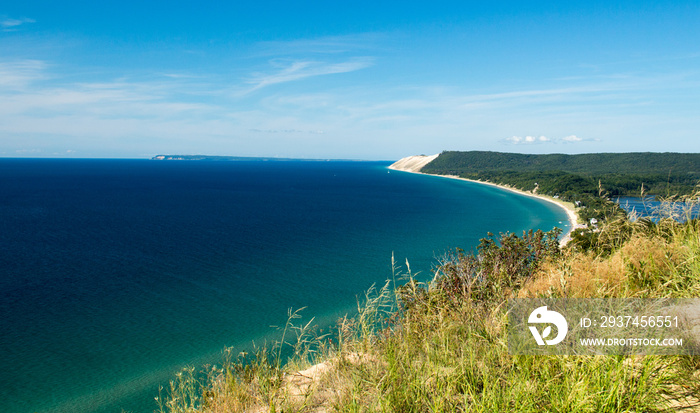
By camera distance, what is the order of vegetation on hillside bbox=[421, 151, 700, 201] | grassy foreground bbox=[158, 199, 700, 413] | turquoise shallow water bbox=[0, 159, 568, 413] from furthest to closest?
vegetation on hillside bbox=[421, 151, 700, 201] → turquoise shallow water bbox=[0, 159, 568, 413] → grassy foreground bbox=[158, 199, 700, 413]

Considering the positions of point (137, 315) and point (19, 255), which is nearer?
point (137, 315)

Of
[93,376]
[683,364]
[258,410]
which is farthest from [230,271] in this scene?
[683,364]

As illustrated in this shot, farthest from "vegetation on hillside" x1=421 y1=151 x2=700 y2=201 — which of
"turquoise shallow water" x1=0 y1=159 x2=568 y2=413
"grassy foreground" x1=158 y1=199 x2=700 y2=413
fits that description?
"grassy foreground" x1=158 y1=199 x2=700 y2=413

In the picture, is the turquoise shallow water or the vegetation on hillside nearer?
the turquoise shallow water

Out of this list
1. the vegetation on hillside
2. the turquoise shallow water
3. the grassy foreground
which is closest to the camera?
the grassy foreground

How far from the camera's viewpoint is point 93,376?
1471cm

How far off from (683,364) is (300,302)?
20.1 m

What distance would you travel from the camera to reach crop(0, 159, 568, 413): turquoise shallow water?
15047 millimetres

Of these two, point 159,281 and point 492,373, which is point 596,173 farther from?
point 492,373

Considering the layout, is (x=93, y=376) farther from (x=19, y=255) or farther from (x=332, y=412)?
(x=19, y=255)

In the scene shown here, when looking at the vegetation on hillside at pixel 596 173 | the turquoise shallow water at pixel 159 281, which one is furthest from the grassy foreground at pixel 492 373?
the vegetation on hillside at pixel 596 173

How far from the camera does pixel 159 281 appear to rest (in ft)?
83.6

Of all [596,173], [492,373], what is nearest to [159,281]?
[492,373]

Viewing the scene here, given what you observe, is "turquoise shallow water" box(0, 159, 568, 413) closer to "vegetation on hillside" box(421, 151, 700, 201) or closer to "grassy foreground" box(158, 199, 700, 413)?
"grassy foreground" box(158, 199, 700, 413)
